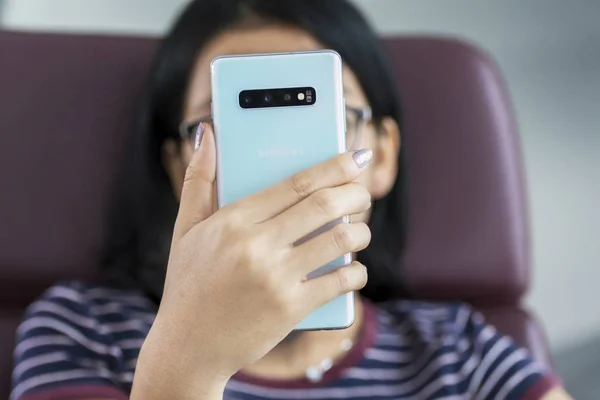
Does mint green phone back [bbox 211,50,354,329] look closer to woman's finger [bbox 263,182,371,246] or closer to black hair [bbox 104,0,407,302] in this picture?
woman's finger [bbox 263,182,371,246]

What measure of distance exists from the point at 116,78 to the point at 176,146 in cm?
14

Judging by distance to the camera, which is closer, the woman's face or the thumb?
the thumb

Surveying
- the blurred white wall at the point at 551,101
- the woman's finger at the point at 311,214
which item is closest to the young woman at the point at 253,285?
the woman's finger at the point at 311,214

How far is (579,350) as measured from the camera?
1166 millimetres

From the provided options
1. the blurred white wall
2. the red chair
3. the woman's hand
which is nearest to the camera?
the woman's hand

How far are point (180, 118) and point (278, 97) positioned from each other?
0.32 metres

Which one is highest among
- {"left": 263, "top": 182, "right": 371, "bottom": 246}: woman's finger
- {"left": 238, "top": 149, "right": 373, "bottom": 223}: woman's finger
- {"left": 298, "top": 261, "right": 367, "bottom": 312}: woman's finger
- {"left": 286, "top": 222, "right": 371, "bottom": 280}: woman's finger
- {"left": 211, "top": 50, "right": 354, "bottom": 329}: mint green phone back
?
{"left": 211, "top": 50, "right": 354, "bottom": 329}: mint green phone back

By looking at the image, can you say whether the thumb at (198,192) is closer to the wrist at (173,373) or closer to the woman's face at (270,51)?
the wrist at (173,373)

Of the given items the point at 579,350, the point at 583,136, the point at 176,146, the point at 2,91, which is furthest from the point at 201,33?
the point at 579,350

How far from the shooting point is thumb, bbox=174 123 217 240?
1.57ft

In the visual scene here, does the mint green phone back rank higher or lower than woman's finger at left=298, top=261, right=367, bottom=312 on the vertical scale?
higher

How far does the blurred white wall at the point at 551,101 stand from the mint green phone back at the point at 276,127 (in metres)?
0.70

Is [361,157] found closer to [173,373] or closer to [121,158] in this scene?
[173,373]

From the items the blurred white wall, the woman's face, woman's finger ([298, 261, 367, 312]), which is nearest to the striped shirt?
the woman's face
